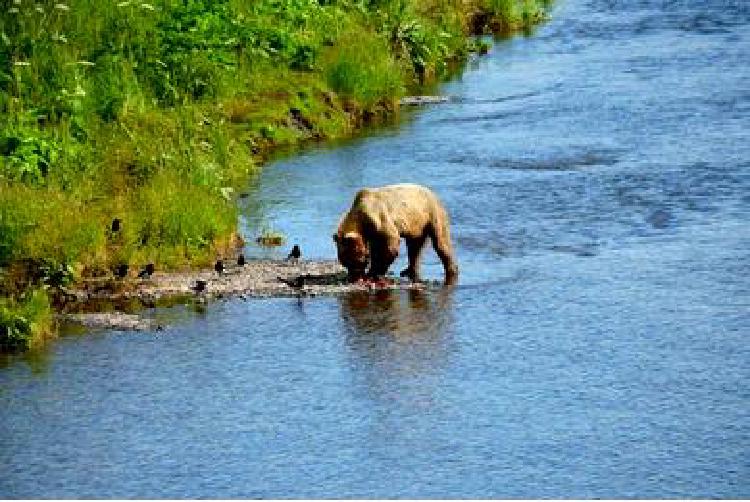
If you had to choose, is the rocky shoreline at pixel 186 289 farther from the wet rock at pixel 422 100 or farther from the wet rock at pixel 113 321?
the wet rock at pixel 422 100

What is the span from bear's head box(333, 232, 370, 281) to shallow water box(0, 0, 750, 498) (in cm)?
73

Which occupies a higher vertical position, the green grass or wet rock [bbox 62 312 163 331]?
the green grass

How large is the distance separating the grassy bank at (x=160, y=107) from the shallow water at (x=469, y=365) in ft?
4.25

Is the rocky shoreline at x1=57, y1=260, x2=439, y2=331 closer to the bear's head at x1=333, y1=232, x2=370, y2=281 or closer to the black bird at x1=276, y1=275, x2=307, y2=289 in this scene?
the black bird at x1=276, y1=275, x2=307, y2=289

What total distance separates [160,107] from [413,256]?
26.9ft

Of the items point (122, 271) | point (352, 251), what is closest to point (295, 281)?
point (352, 251)

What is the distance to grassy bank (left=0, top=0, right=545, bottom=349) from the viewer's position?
1093 inches

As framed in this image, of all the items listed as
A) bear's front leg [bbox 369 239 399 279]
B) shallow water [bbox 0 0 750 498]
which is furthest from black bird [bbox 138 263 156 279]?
bear's front leg [bbox 369 239 399 279]

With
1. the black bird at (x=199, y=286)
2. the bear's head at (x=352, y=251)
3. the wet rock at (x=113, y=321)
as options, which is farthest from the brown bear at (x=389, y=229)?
the wet rock at (x=113, y=321)

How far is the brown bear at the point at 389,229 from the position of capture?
27812 mm

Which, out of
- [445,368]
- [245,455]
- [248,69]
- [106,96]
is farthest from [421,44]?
[245,455]

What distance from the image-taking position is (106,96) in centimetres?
3375

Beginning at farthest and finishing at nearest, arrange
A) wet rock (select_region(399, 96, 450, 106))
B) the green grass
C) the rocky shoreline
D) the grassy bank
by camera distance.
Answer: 1. wet rock (select_region(399, 96, 450, 106))
2. the grassy bank
3. the rocky shoreline
4. the green grass

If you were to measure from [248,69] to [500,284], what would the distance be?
13.3m
